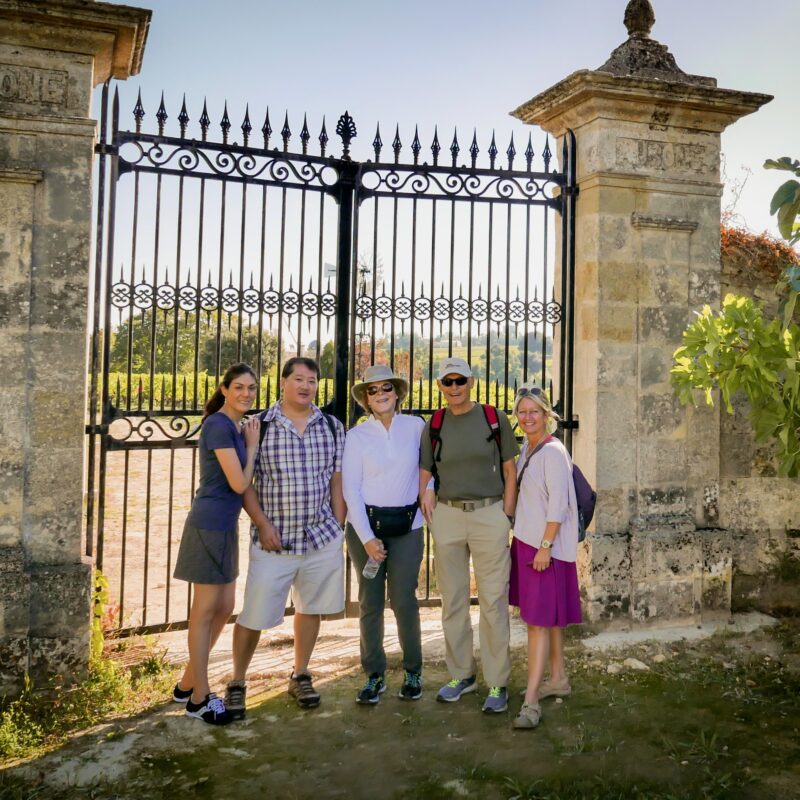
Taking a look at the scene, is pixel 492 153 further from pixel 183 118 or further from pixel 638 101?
pixel 183 118

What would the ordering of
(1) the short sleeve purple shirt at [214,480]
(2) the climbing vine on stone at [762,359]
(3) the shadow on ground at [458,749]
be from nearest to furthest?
(3) the shadow on ground at [458,749], (2) the climbing vine on stone at [762,359], (1) the short sleeve purple shirt at [214,480]

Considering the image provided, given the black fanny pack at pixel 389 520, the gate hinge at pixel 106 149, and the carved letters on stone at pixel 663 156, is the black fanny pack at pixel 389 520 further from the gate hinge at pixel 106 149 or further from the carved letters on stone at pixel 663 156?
the carved letters on stone at pixel 663 156

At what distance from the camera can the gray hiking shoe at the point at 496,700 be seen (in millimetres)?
3947

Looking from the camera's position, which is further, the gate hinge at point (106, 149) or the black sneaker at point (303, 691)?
the gate hinge at point (106, 149)

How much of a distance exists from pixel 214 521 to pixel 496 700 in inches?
69.4

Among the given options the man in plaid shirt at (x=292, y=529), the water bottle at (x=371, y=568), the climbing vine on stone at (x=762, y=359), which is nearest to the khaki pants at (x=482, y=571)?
the water bottle at (x=371, y=568)

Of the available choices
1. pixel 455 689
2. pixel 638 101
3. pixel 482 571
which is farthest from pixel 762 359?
pixel 638 101

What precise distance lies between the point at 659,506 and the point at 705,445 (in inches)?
23.3

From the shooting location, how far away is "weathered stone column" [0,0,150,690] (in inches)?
163

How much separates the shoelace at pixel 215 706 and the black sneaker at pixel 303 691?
0.43 meters

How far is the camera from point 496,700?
13.0 ft

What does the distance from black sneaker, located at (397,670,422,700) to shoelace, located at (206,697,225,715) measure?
972 millimetres

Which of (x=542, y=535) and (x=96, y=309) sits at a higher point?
(x=96, y=309)

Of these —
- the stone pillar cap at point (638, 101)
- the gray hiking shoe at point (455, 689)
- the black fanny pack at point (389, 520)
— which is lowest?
the gray hiking shoe at point (455, 689)
